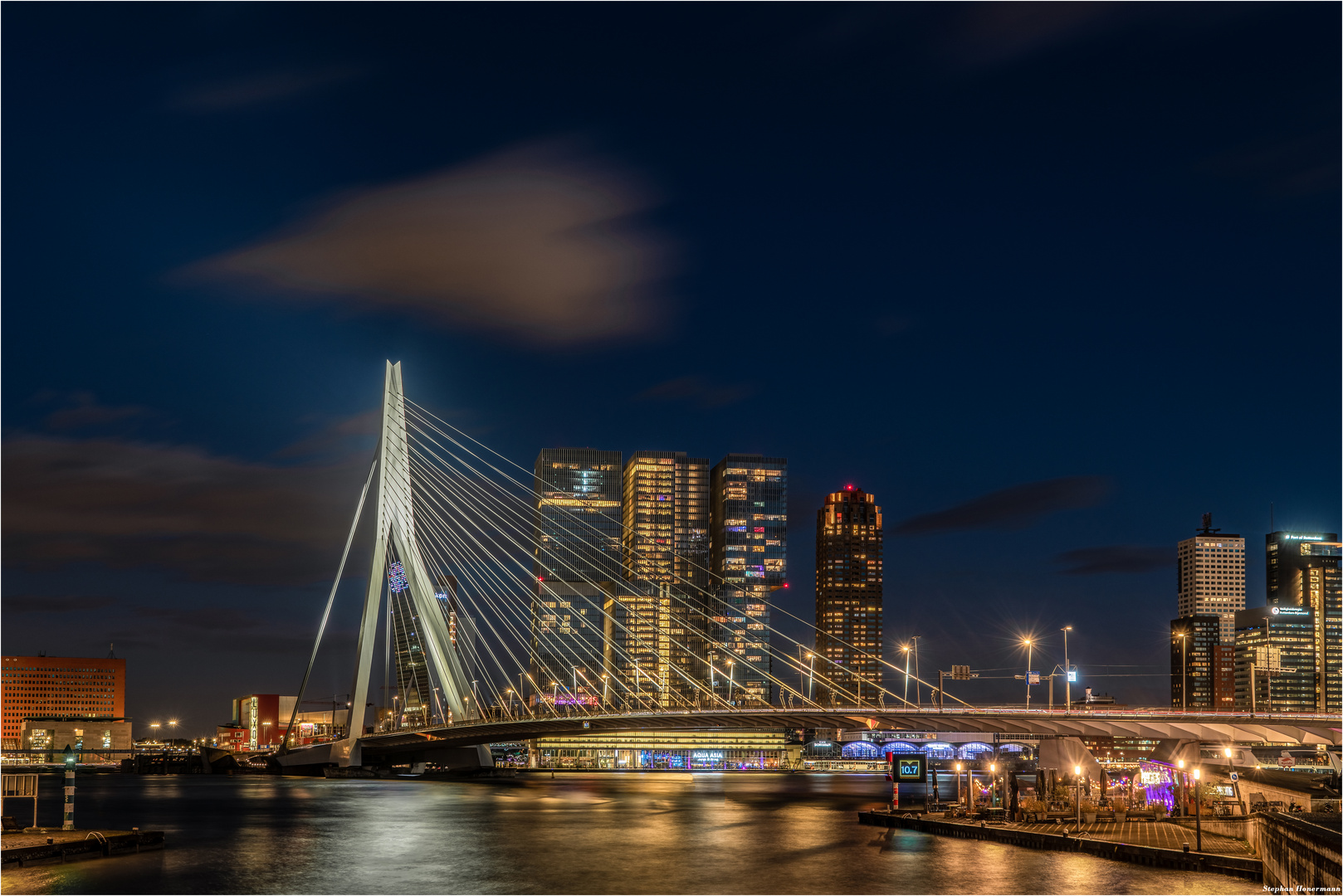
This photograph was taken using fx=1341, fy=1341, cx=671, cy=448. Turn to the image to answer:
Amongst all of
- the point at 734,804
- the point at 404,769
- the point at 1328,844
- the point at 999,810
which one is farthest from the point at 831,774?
the point at 1328,844

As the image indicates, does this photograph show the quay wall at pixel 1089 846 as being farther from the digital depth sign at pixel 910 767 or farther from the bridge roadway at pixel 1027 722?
the bridge roadway at pixel 1027 722

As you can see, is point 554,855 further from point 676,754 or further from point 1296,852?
point 676,754

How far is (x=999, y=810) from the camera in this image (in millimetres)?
60031

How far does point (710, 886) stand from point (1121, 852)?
1462cm

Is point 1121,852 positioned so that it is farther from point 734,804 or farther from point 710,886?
point 734,804

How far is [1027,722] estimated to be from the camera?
222 feet

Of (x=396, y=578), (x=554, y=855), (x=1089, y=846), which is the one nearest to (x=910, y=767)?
(x=1089, y=846)

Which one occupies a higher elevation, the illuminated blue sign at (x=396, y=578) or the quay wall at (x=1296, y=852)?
the illuminated blue sign at (x=396, y=578)

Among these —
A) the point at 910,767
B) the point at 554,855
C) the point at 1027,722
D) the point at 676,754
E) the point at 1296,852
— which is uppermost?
the point at 1296,852

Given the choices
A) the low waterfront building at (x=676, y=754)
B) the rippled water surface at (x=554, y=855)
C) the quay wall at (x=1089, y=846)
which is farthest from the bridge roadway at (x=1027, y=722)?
the low waterfront building at (x=676, y=754)

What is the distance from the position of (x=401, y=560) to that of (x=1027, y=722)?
40602 mm

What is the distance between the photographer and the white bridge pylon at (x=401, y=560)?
84.1 meters

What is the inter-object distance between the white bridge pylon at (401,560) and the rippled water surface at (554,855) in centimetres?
818

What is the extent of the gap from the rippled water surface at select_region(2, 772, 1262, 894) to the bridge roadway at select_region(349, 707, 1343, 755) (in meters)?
5.02
